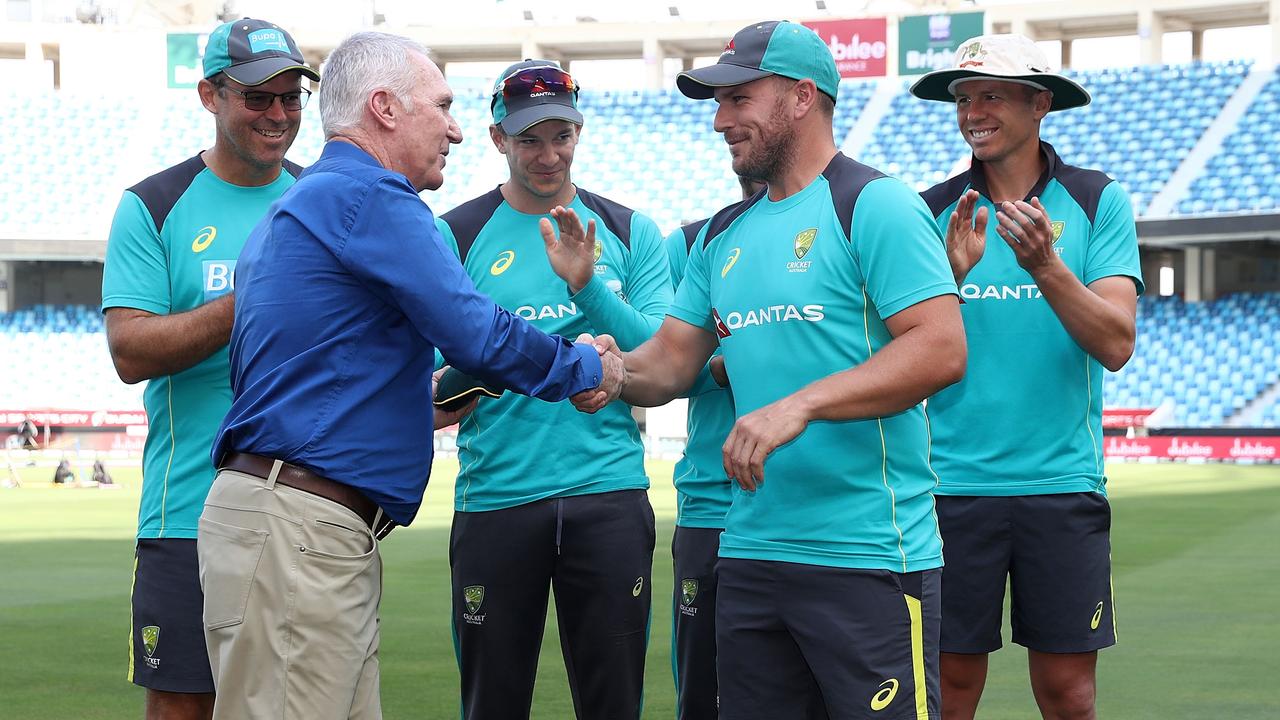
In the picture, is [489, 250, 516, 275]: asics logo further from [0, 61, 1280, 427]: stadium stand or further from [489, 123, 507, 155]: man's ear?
[0, 61, 1280, 427]: stadium stand

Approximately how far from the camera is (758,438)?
362 cm

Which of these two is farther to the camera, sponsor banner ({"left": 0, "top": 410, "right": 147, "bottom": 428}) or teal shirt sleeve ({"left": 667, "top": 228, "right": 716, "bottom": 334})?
sponsor banner ({"left": 0, "top": 410, "right": 147, "bottom": 428})

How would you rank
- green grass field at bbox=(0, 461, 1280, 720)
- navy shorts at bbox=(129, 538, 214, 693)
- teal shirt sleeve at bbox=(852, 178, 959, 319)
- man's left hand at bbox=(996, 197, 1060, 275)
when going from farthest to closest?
1. green grass field at bbox=(0, 461, 1280, 720)
2. navy shorts at bbox=(129, 538, 214, 693)
3. man's left hand at bbox=(996, 197, 1060, 275)
4. teal shirt sleeve at bbox=(852, 178, 959, 319)

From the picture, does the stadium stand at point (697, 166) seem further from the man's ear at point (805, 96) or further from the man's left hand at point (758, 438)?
the man's left hand at point (758, 438)

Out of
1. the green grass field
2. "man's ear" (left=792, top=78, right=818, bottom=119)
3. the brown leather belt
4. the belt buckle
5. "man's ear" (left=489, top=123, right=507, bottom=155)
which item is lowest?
the green grass field

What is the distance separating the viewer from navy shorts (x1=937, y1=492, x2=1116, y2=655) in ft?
16.4

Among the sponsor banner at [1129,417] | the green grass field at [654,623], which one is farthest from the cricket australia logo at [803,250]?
the sponsor banner at [1129,417]

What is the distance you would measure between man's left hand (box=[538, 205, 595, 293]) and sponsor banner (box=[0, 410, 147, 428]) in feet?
102

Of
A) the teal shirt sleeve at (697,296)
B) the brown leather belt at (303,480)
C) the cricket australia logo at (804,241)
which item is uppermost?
the cricket australia logo at (804,241)

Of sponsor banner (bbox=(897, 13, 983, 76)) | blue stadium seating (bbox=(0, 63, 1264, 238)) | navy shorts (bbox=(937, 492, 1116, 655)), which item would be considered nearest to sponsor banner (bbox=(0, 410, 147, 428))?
blue stadium seating (bbox=(0, 63, 1264, 238))

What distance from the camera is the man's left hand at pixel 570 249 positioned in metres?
5.00

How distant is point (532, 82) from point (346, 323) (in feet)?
6.49

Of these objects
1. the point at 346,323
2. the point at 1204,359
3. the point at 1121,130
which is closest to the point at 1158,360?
the point at 1204,359

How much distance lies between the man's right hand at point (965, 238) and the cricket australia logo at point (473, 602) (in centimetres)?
208
